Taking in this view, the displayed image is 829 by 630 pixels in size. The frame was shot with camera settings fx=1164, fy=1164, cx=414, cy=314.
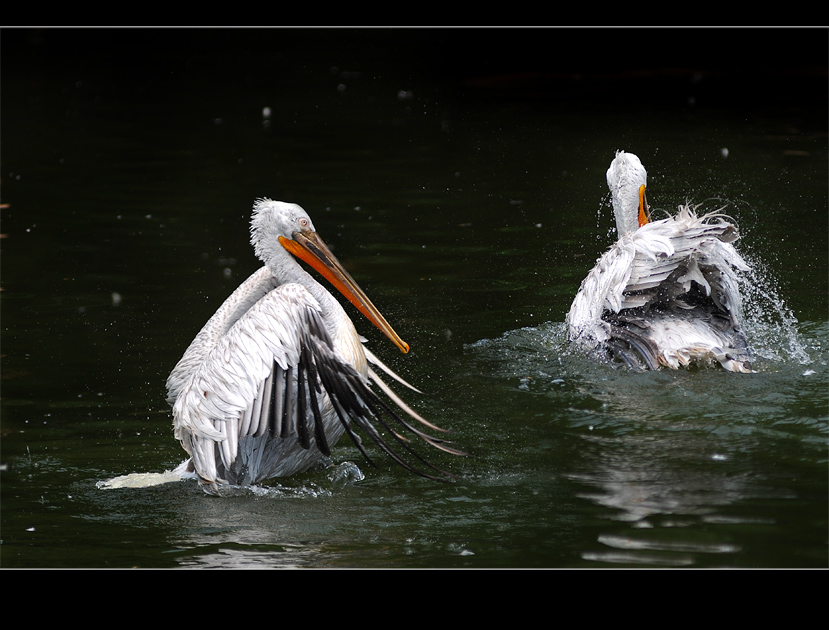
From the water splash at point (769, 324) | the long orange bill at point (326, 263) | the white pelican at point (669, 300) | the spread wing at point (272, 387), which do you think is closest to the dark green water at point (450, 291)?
the water splash at point (769, 324)

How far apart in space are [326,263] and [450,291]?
254 cm

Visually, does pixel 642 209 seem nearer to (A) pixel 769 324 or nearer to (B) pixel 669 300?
(A) pixel 769 324

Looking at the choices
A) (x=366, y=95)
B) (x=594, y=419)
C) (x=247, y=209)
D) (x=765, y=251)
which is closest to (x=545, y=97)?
(x=366, y=95)

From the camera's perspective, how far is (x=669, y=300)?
5.84 meters

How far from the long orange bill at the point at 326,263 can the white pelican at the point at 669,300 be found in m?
1.34

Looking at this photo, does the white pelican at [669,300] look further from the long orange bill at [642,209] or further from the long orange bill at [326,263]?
the long orange bill at [326,263]

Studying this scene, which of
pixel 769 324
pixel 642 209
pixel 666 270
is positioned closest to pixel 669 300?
pixel 666 270

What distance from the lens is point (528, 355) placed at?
20.4 ft

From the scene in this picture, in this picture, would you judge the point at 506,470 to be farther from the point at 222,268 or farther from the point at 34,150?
the point at 34,150

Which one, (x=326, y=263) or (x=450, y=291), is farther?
(x=450, y=291)

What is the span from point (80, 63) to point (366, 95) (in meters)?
5.77

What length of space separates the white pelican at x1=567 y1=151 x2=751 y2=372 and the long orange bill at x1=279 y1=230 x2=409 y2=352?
1335 millimetres

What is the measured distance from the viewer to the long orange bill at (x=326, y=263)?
493 centimetres

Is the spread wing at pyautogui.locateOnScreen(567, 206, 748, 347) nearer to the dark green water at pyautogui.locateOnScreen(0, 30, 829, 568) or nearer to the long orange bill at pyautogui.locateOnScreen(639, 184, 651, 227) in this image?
the dark green water at pyautogui.locateOnScreen(0, 30, 829, 568)
